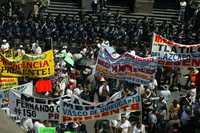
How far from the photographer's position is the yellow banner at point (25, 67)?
1975 centimetres

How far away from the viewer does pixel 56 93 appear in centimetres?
2050

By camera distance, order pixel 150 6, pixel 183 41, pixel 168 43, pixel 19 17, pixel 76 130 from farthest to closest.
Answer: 1. pixel 150 6
2. pixel 19 17
3. pixel 183 41
4. pixel 168 43
5. pixel 76 130

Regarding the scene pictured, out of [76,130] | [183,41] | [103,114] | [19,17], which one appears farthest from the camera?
[19,17]

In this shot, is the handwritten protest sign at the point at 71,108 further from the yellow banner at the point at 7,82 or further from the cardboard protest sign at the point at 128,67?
the cardboard protest sign at the point at 128,67

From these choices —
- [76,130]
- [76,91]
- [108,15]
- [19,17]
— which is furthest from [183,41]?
[76,130]

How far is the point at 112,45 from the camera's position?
96.7 ft

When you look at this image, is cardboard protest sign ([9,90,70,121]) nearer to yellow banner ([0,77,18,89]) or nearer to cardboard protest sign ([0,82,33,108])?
cardboard protest sign ([0,82,33,108])

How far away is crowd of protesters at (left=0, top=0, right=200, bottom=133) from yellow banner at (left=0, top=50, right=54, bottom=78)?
0.73 meters

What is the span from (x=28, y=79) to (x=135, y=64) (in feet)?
10.7

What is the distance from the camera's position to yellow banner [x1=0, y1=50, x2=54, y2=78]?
19750 millimetres

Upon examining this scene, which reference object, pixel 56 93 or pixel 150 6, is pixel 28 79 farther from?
pixel 150 6

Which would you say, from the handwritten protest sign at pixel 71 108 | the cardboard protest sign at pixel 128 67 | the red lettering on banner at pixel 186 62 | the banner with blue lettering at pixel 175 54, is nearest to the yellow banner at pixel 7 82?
the handwritten protest sign at pixel 71 108

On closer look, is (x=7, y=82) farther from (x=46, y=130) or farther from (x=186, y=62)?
(x=186, y=62)

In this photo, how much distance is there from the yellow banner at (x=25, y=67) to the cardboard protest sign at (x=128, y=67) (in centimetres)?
164
